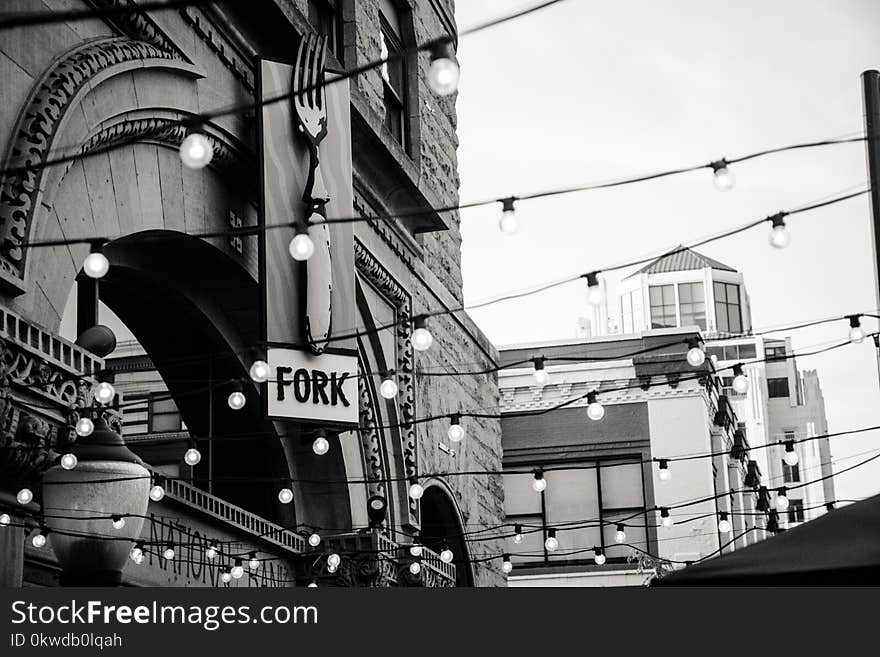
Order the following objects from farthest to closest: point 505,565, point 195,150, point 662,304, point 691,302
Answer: point 662,304 < point 691,302 < point 505,565 < point 195,150

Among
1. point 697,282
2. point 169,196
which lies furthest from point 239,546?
point 697,282

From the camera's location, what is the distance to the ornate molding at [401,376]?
56.3 feet

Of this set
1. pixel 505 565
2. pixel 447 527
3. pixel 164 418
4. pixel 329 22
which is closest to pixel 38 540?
pixel 164 418

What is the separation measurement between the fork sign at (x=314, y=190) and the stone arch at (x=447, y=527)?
5988 millimetres

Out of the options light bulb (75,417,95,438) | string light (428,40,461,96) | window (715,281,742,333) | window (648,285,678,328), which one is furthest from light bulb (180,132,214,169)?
window (648,285,678,328)

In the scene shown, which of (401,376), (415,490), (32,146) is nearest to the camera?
(32,146)

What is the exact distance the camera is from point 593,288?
10930mm

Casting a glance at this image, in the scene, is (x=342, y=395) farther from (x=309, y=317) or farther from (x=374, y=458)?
(x=374, y=458)

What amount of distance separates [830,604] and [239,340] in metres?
11.6

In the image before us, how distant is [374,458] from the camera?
678 inches

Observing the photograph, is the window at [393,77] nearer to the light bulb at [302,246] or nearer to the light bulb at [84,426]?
the light bulb at [302,246]

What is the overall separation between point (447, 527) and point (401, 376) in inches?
155

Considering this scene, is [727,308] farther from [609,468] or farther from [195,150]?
[195,150]

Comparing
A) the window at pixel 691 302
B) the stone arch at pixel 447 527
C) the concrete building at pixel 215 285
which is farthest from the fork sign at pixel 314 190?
the window at pixel 691 302
